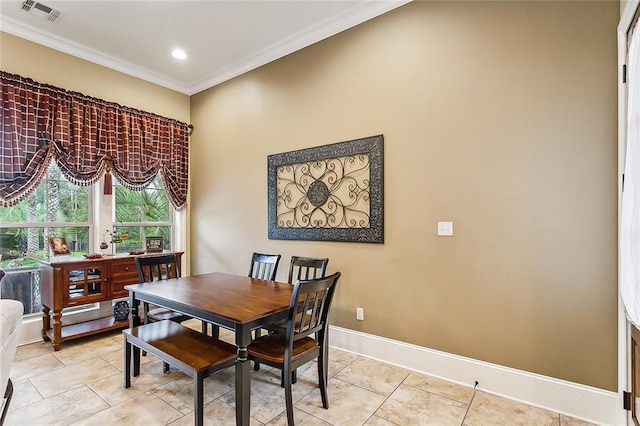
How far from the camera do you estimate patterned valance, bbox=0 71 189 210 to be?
10.2 feet

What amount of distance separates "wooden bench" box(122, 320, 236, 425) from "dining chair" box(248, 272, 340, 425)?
21 centimetres

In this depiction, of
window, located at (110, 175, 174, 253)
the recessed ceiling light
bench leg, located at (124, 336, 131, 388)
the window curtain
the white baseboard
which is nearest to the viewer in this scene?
the window curtain

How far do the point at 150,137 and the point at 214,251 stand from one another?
1.74m

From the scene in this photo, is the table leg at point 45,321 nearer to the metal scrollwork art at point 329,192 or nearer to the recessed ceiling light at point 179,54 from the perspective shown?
the metal scrollwork art at point 329,192

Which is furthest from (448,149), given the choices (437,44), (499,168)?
(437,44)

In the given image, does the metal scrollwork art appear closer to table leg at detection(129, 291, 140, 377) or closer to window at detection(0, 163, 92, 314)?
table leg at detection(129, 291, 140, 377)

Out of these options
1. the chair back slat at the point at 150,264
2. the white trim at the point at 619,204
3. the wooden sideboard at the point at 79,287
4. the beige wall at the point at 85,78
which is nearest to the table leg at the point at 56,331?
the wooden sideboard at the point at 79,287

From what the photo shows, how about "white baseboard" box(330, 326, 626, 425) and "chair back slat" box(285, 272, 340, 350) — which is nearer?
"chair back slat" box(285, 272, 340, 350)

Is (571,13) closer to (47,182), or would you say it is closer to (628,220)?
(628,220)

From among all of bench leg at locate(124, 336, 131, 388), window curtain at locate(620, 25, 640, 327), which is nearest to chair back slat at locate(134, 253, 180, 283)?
bench leg at locate(124, 336, 131, 388)

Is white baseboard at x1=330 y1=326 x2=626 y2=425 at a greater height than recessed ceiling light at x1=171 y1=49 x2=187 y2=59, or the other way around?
recessed ceiling light at x1=171 y1=49 x2=187 y2=59

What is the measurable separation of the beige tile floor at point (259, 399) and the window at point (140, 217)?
5.17 feet

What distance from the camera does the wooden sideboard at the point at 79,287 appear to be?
10.3 ft

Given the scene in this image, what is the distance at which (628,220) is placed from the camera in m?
1.59
